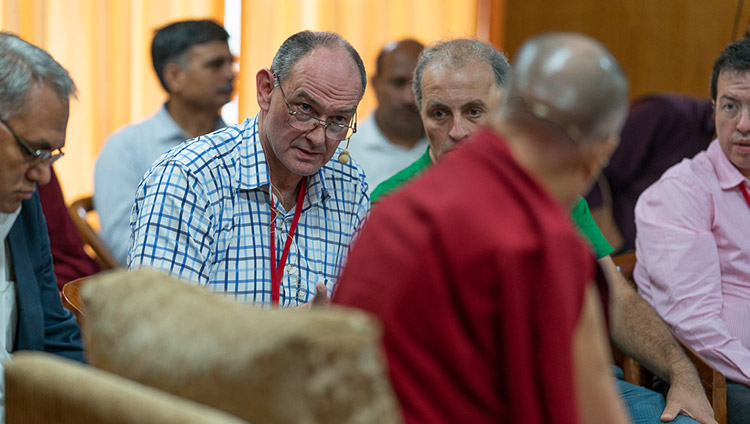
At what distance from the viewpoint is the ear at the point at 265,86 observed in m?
2.26

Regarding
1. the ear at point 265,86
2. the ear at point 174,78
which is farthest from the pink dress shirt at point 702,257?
the ear at point 174,78

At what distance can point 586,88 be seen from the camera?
1236mm

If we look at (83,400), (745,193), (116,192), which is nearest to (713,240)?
(745,193)

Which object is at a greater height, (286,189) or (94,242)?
(286,189)

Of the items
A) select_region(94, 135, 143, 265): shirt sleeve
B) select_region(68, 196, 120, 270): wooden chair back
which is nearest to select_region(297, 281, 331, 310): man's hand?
select_region(68, 196, 120, 270): wooden chair back

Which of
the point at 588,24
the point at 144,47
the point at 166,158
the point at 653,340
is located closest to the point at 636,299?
the point at 653,340

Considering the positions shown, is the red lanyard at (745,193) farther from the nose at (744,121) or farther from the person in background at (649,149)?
the person in background at (649,149)

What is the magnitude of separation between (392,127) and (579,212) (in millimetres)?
1697

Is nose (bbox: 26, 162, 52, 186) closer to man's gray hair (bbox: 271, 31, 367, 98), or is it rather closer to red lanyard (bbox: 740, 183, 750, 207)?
man's gray hair (bbox: 271, 31, 367, 98)

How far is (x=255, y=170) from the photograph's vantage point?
2201mm

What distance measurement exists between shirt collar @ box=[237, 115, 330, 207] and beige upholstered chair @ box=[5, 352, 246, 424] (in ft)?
3.26

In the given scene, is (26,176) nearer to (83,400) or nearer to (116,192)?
(83,400)

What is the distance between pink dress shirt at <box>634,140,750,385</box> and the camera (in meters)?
2.57

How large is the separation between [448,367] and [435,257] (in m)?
0.16
